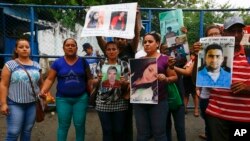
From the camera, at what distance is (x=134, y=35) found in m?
4.36

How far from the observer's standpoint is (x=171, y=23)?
4.20 m

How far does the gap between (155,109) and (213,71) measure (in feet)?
3.12

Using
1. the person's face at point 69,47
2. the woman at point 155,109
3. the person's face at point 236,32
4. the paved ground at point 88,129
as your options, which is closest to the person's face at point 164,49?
the woman at point 155,109

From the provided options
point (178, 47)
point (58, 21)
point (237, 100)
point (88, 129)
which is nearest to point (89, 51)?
point (58, 21)

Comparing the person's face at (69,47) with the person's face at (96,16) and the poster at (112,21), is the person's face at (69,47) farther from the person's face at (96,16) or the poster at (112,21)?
the person's face at (96,16)

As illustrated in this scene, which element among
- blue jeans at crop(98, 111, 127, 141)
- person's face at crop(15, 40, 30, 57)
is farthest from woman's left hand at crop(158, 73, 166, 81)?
person's face at crop(15, 40, 30, 57)

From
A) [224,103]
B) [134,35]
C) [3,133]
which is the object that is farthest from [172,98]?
[3,133]

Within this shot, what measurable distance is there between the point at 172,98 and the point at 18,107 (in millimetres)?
1921

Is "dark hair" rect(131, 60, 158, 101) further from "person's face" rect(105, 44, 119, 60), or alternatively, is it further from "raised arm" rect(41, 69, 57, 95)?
"raised arm" rect(41, 69, 57, 95)

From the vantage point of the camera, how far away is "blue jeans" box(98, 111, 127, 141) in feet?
14.0

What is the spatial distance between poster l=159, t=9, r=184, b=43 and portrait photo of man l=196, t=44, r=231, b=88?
97cm

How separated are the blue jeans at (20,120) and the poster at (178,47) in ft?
6.12

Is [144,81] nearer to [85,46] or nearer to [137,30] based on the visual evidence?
[137,30]

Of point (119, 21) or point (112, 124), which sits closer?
point (119, 21)
